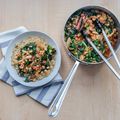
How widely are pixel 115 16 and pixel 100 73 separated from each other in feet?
0.56

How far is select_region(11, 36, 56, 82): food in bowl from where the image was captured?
1.01 metres

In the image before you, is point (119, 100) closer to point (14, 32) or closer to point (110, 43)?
point (110, 43)

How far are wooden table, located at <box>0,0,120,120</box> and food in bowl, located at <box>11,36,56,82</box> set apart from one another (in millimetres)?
45

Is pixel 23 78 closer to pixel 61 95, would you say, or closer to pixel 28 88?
pixel 28 88

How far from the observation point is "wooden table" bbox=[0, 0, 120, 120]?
3.34ft

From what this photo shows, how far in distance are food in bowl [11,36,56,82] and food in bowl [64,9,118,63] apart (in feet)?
0.21

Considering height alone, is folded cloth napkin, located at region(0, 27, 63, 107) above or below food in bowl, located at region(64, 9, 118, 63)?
below

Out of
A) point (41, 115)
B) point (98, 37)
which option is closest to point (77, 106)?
point (41, 115)

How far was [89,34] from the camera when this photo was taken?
101cm

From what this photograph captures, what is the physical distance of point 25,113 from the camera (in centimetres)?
102

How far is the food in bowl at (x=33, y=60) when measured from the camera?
1.01 metres

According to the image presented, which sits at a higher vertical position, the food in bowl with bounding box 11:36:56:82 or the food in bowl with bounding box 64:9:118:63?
the food in bowl with bounding box 64:9:118:63

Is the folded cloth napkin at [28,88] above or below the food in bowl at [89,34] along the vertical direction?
below

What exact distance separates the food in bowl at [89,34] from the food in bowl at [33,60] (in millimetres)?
64
